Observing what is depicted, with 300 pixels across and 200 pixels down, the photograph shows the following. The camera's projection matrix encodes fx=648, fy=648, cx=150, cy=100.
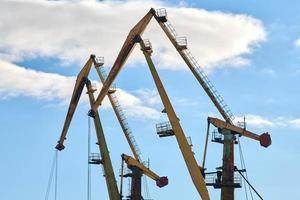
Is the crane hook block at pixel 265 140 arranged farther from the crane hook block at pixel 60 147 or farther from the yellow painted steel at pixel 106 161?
the crane hook block at pixel 60 147

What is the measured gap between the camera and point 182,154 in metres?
61.1

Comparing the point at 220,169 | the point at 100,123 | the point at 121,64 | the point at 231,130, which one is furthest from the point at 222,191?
the point at 100,123

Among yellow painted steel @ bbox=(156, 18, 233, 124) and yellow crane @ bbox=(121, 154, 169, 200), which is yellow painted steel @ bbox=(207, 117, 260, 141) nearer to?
yellow painted steel @ bbox=(156, 18, 233, 124)

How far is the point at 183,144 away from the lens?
61469 millimetres

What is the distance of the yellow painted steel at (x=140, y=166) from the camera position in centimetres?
7819

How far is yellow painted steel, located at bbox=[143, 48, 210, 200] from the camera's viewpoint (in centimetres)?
5872

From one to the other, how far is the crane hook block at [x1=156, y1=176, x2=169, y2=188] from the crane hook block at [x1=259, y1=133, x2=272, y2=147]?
19.7 m

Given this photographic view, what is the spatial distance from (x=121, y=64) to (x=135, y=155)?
14016mm

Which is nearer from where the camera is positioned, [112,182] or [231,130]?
[231,130]

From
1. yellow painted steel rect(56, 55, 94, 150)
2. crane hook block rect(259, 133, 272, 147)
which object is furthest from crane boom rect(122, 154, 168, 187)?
crane hook block rect(259, 133, 272, 147)

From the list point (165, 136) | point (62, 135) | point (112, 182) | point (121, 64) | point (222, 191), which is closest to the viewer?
point (222, 191)

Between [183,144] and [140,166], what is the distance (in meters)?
17.9

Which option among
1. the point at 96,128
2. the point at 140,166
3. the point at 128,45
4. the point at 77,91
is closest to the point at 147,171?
the point at 140,166

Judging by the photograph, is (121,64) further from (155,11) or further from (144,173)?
(144,173)
